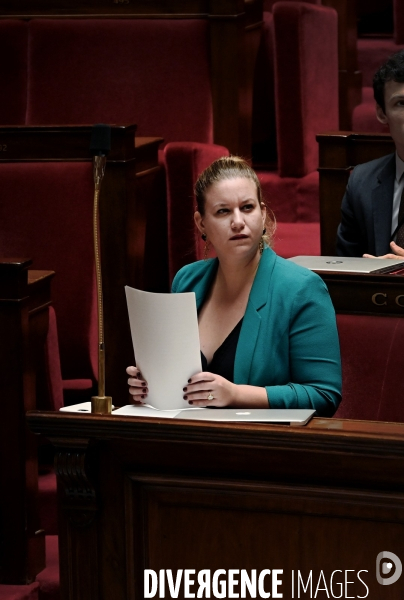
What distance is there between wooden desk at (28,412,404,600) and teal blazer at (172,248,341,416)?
0.12 metres

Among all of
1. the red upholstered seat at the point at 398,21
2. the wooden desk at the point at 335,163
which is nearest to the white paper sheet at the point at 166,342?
the wooden desk at the point at 335,163

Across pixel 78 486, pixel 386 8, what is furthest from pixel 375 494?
pixel 386 8

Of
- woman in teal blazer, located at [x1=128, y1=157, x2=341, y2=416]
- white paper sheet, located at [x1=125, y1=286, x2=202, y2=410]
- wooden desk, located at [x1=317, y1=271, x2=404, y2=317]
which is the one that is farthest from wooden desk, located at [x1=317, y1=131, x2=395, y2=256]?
white paper sheet, located at [x1=125, y1=286, x2=202, y2=410]

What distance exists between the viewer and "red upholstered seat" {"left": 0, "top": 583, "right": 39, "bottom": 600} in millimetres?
810

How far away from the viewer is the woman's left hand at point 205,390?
59cm

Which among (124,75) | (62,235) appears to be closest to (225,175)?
(62,235)

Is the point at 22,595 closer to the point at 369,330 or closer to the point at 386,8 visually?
the point at 369,330

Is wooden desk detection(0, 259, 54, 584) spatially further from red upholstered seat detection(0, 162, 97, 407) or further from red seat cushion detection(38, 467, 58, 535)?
red upholstered seat detection(0, 162, 97, 407)

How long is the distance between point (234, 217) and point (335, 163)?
1.50ft

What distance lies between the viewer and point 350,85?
152cm

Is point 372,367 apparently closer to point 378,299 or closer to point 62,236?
point 378,299

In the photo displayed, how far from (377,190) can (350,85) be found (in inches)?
22.4

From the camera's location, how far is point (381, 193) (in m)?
0.99

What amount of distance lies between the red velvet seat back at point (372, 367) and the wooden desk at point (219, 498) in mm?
253
